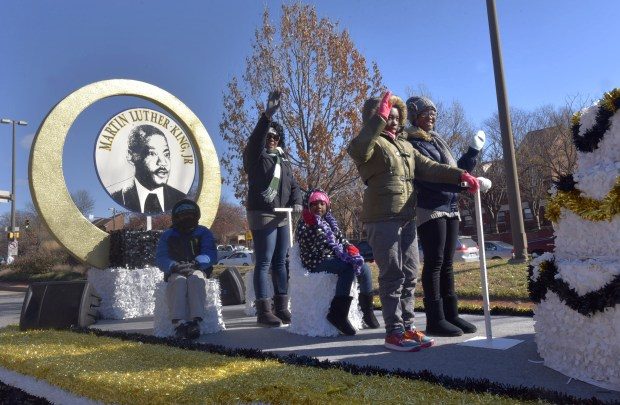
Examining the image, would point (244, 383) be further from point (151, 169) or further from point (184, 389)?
point (151, 169)

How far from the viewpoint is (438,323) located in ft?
11.8

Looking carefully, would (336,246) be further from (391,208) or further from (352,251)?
(391,208)

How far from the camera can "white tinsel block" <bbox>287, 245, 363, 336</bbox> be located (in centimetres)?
392

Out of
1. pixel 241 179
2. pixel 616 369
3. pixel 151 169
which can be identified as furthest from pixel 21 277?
pixel 616 369

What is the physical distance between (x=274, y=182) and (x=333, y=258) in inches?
40.7

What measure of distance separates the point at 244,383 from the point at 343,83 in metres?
12.2

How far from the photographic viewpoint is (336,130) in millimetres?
13805

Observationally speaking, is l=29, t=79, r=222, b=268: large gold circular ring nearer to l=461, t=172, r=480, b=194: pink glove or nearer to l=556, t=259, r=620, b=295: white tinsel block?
l=461, t=172, r=480, b=194: pink glove

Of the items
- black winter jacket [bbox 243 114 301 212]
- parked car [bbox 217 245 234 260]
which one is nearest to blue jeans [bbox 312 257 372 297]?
black winter jacket [bbox 243 114 301 212]

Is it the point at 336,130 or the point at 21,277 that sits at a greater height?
the point at 336,130

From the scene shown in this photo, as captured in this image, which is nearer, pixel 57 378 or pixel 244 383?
pixel 244 383

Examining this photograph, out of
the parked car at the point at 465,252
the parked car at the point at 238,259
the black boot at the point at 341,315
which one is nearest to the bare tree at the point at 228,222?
the parked car at the point at 238,259

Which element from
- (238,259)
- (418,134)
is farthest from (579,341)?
(238,259)

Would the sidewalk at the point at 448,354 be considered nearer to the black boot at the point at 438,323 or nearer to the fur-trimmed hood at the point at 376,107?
the black boot at the point at 438,323
